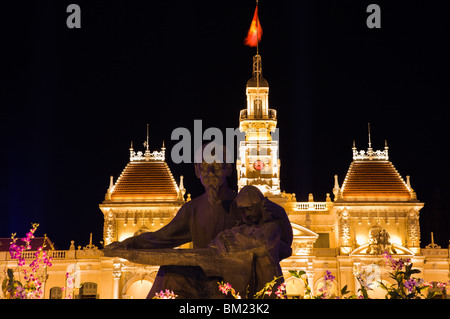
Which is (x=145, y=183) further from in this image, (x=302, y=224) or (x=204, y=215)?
(x=204, y=215)

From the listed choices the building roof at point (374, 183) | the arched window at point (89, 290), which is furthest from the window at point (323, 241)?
the arched window at point (89, 290)

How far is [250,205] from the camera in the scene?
8.34m

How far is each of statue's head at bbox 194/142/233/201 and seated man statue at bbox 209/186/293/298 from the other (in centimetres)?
64

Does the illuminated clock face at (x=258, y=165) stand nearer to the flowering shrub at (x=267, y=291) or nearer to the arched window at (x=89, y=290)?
the arched window at (x=89, y=290)

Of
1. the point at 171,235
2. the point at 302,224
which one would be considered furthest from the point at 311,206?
the point at 171,235

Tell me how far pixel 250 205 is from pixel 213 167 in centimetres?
91

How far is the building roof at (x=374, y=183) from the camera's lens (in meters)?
47.9

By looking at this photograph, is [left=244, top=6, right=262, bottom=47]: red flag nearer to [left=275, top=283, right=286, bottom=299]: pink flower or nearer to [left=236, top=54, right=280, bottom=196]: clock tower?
[left=236, top=54, right=280, bottom=196]: clock tower

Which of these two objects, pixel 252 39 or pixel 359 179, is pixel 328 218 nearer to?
pixel 359 179

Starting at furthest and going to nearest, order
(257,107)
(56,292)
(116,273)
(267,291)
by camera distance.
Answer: (257,107) < (56,292) < (116,273) < (267,291)

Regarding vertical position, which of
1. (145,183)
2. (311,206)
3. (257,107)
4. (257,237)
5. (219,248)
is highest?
(257,107)

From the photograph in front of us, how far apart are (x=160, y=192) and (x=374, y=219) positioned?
1500 centimetres

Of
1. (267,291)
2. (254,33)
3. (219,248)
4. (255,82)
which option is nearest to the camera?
(267,291)
